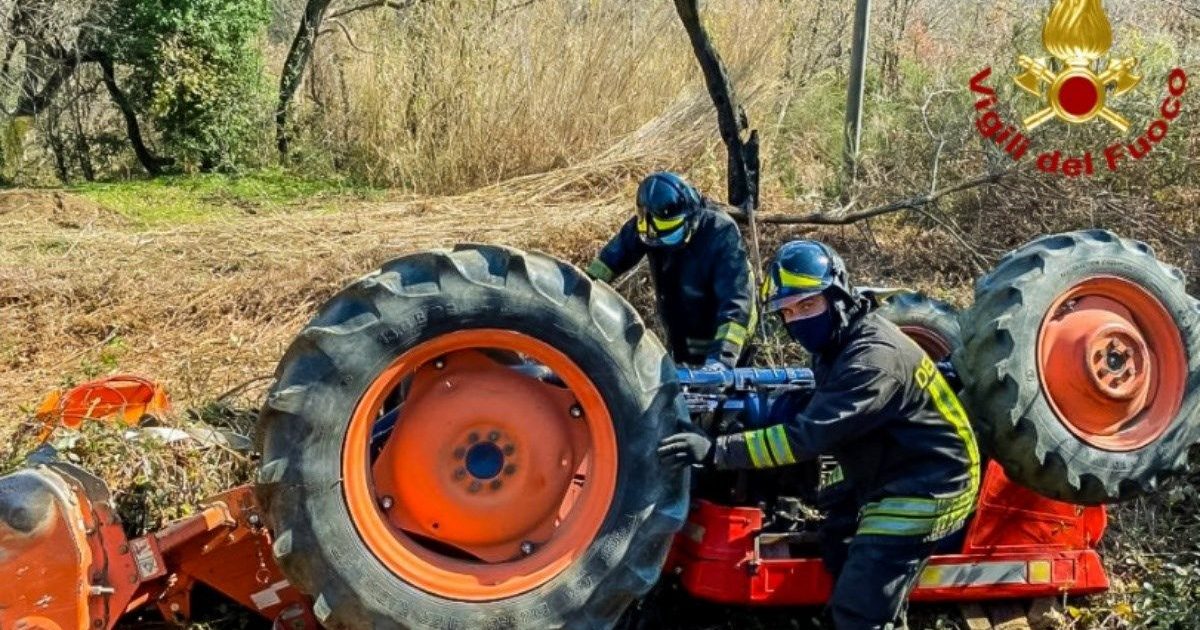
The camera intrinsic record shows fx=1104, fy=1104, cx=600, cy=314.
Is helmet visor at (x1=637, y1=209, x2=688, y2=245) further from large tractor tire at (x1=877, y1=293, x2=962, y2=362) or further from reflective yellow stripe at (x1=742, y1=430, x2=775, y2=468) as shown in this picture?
reflective yellow stripe at (x1=742, y1=430, x2=775, y2=468)

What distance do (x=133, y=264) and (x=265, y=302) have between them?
1.35 m

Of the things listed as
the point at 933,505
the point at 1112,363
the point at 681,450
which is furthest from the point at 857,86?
the point at 681,450

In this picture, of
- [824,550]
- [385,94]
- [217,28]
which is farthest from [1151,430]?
[217,28]

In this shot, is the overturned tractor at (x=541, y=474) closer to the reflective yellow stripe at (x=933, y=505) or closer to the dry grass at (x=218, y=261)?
the reflective yellow stripe at (x=933, y=505)

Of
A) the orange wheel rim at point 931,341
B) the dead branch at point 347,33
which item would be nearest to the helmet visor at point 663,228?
the orange wheel rim at point 931,341

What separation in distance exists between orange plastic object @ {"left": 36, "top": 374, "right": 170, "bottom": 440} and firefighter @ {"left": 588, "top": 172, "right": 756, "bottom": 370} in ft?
7.00

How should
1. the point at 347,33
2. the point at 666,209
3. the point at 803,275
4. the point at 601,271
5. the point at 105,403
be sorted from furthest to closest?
the point at 347,33 → the point at 601,271 → the point at 666,209 → the point at 105,403 → the point at 803,275

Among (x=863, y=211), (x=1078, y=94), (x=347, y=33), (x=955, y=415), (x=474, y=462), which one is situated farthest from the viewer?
(x=347, y=33)

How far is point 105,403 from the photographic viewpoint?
4.67 metres

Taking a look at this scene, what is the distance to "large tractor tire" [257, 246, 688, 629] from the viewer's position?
326cm

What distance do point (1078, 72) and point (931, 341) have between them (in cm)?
416

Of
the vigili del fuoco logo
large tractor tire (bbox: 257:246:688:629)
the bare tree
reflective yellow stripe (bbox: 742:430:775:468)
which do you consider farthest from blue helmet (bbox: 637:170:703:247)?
the bare tree

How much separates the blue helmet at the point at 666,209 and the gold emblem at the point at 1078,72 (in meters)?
3.69

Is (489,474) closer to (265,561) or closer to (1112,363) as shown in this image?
(265,561)
